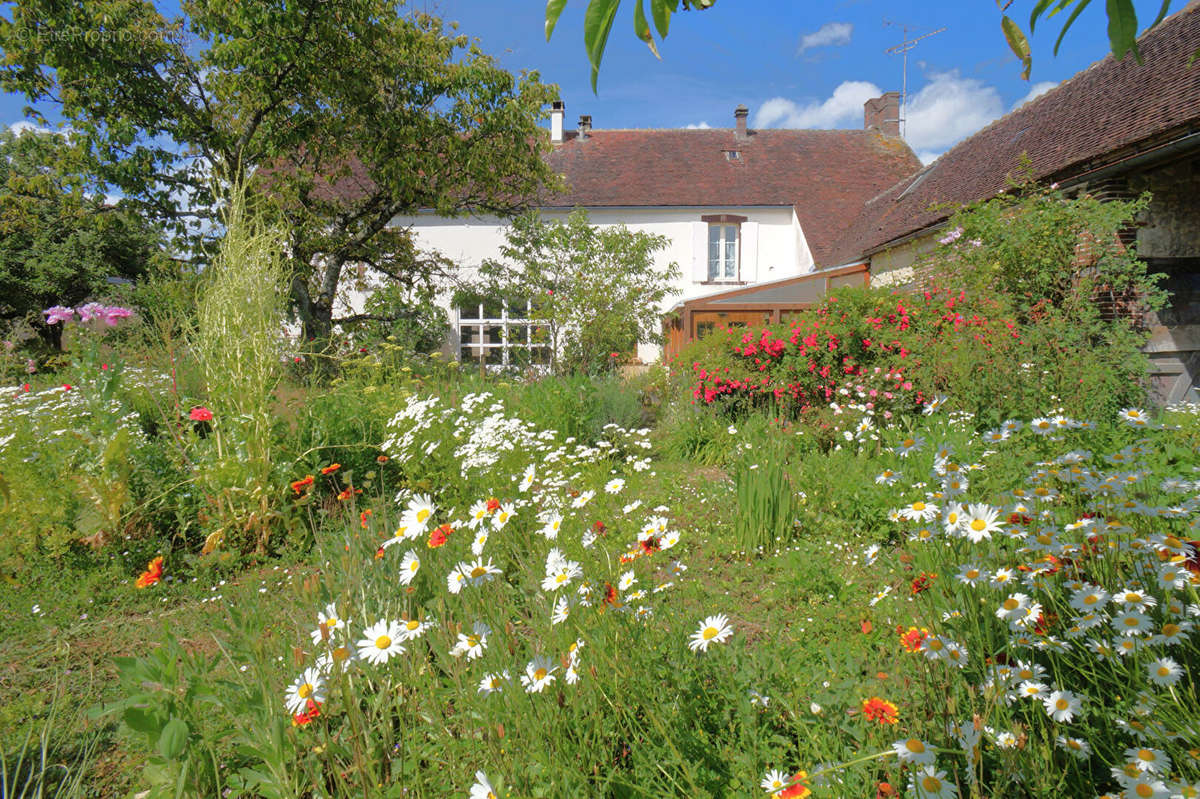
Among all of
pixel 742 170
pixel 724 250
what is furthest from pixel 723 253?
pixel 742 170

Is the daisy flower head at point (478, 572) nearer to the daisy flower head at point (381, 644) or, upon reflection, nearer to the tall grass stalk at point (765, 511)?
the daisy flower head at point (381, 644)

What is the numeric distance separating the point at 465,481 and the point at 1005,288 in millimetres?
5810

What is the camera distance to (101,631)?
279 cm

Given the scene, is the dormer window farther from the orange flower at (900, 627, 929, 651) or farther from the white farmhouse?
the orange flower at (900, 627, 929, 651)

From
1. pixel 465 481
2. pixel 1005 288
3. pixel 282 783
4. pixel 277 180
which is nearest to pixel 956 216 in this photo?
pixel 1005 288

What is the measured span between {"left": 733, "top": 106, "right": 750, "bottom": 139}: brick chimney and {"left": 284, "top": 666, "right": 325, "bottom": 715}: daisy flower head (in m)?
21.9

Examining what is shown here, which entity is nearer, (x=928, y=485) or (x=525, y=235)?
(x=928, y=485)

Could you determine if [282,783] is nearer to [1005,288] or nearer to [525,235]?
[1005,288]

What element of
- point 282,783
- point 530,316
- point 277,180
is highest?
point 277,180

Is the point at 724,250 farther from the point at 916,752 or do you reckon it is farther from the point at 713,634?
the point at 916,752

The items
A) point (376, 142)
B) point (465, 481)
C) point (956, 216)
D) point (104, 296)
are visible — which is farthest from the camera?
point (104, 296)

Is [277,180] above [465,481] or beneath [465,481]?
above

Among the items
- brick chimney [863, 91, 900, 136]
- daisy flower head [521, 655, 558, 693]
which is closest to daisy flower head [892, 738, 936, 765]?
daisy flower head [521, 655, 558, 693]

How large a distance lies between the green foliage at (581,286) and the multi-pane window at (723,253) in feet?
12.0
